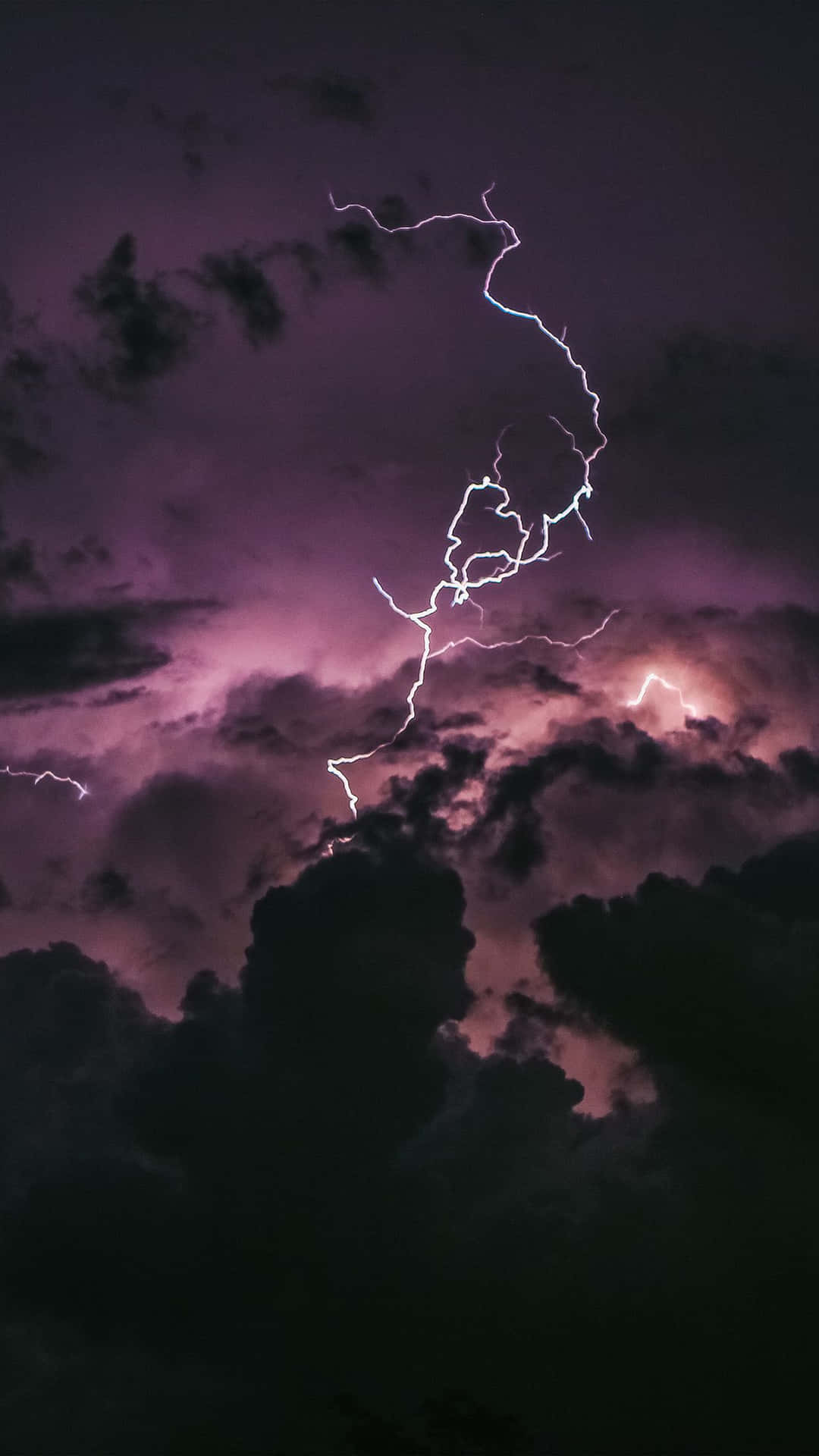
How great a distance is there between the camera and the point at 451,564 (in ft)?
100

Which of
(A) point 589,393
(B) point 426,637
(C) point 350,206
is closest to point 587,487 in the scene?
(A) point 589,393

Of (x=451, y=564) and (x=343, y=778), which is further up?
(x=451, y=564)

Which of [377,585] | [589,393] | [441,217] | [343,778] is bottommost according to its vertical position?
[343,778]

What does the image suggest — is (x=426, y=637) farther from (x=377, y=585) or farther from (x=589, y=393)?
(x=589, y=393)

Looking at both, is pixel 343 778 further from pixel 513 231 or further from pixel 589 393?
pixel 513 231

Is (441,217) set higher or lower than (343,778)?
higher

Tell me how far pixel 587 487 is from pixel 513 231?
195 inches

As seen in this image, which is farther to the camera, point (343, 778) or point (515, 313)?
point (343, 778)

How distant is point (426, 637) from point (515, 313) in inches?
246

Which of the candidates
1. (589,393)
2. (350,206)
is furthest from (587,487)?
(350,206)

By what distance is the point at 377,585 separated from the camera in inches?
1209

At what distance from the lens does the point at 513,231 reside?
29.7 meters

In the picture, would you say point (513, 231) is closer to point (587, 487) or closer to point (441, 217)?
point (441, 217)

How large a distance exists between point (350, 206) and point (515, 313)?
371cm
